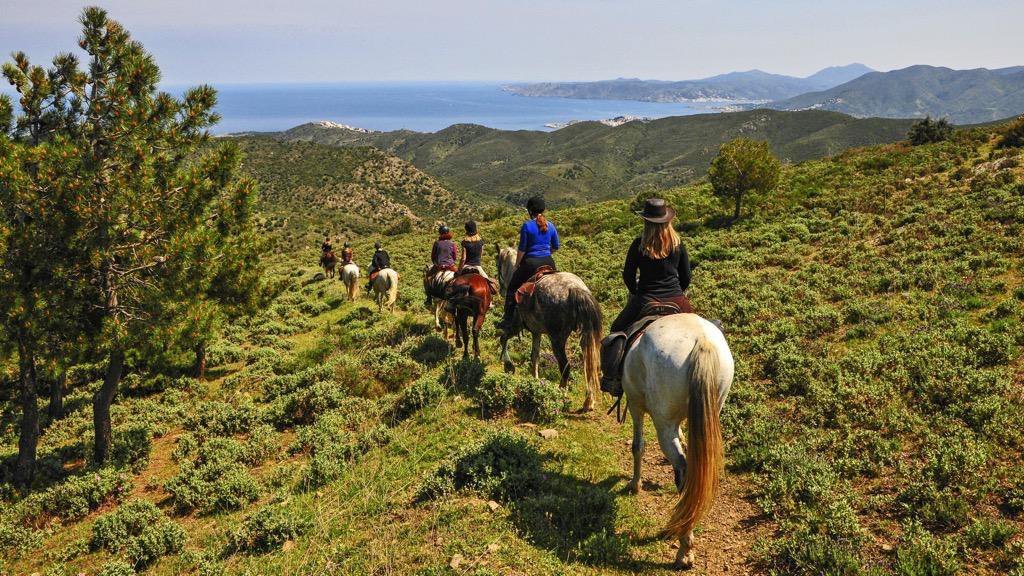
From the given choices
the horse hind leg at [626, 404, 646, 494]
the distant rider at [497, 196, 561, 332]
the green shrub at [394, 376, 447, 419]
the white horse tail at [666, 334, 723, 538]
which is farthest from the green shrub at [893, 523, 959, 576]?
the green shrub at [394, 376, 447, 419]

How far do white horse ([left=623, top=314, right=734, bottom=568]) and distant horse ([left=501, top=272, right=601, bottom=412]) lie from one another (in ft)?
8.37

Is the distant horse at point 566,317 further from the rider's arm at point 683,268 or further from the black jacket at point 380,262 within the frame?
the black jacket at point 380,262

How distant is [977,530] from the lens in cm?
463

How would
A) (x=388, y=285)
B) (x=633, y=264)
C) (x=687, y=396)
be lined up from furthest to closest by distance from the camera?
1. (x=388, y=285)
2. (x=633, y=264)
3. (x=687, y=396)

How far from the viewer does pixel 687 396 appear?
16.3 ft

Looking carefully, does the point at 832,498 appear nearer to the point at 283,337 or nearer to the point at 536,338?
the point at 536,338

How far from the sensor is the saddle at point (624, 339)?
5.97 meters

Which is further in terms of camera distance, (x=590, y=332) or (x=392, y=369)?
(x=392, y=369)

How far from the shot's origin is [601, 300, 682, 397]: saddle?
5.97 meters

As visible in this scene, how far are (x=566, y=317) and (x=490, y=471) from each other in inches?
127

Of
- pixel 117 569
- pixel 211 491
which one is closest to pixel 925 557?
pixel 117 569

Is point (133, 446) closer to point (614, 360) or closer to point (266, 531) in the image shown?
point (266, 531)

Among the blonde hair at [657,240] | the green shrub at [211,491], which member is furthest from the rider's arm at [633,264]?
the green shrub at [211,491]

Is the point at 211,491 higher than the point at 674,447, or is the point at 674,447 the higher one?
the point at 674,447
